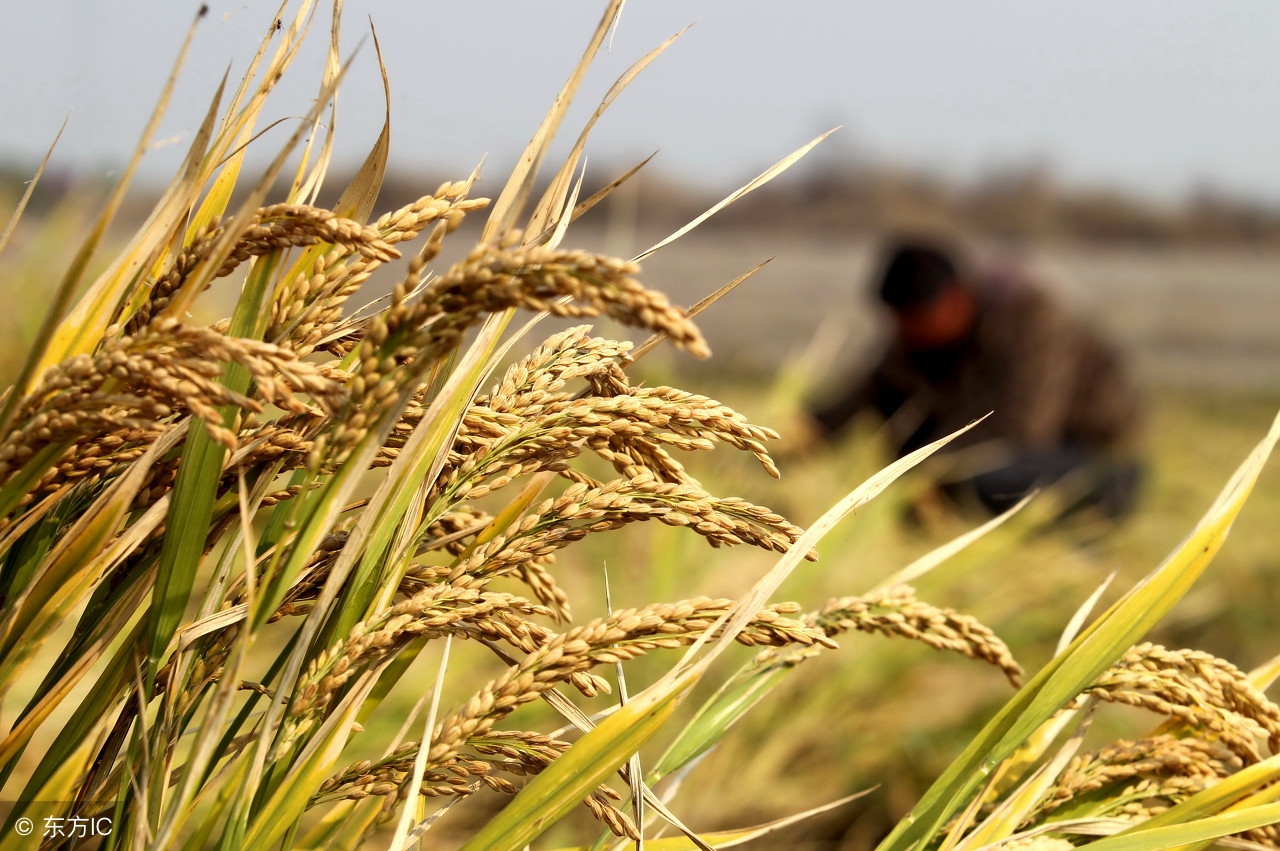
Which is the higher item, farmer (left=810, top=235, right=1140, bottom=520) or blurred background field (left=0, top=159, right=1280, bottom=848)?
farmer (left=810, top=235, right=1140, bottom=520)

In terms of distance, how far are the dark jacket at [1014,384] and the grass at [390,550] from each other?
12.5ft

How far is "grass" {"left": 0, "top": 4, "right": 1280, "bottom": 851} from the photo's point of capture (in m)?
0.52

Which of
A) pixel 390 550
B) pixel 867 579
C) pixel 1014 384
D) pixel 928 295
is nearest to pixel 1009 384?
pixel 1014 384

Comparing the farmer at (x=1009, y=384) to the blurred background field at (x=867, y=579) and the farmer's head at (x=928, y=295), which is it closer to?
the farmer's head at (x=928, y=295)

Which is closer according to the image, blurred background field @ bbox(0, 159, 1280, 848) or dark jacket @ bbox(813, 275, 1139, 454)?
blurred background field @ bbox(0, 159, 1280, 848)

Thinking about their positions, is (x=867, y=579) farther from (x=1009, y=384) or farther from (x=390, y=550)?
(x=390, y=550)

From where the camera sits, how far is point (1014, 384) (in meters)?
4.56

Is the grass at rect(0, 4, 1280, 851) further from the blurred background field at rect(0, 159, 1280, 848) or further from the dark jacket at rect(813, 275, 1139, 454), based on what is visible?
the dark jacket at rect(813, 275, 1139, 454)

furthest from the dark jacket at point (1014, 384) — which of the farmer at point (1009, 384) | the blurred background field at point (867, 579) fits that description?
the blurred background field at point (867, 579)

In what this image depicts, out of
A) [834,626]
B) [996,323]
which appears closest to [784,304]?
[996,323]

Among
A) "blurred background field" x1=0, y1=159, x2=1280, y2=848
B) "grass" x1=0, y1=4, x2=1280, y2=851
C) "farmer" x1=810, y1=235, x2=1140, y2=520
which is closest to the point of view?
"grass" x1=0, y1=4, x2=1280, y2=851

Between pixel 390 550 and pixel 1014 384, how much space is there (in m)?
4.43

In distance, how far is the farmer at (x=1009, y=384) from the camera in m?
4.52

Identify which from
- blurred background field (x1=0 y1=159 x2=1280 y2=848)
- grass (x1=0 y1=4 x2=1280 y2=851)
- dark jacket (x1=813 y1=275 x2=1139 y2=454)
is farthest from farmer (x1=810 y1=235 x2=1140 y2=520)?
grass (x1=0 y1=4 x2=1280 y2=851)
